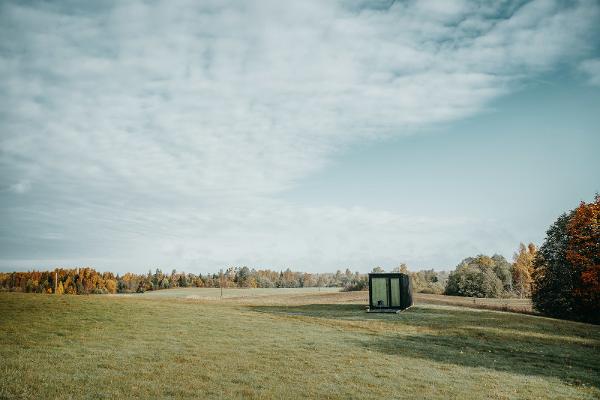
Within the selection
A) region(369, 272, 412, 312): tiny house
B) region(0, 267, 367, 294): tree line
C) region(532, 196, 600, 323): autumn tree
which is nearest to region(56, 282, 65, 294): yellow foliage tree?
region(0, 267, 367, 294): tree line

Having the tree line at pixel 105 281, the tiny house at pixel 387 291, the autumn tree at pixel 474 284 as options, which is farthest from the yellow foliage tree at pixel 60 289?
the tiny house at pixel 387 291

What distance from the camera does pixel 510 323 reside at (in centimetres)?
3950

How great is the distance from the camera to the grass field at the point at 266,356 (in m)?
15.3

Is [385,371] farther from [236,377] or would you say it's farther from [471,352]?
[471,352]

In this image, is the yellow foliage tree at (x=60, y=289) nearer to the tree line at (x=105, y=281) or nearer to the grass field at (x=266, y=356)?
the tree line at (x=105, y=281)

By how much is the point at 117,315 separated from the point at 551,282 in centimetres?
5156

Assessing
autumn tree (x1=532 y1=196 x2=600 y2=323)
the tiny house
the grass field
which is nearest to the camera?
the grass field

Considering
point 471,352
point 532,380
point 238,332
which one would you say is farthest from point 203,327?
point 532,380

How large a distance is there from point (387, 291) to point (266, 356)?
98.9 feet

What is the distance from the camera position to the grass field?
15281mm

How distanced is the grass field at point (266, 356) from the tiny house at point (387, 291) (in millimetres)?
10385

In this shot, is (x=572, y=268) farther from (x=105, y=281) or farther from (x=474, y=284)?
(x=105, y=281)

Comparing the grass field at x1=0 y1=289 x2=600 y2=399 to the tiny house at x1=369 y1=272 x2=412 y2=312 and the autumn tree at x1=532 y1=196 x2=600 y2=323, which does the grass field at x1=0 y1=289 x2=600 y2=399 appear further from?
the autumn tree at x1=532 y1=196 x2=600 y2=323

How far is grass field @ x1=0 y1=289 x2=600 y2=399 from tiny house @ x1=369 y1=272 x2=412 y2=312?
10.4 metres
